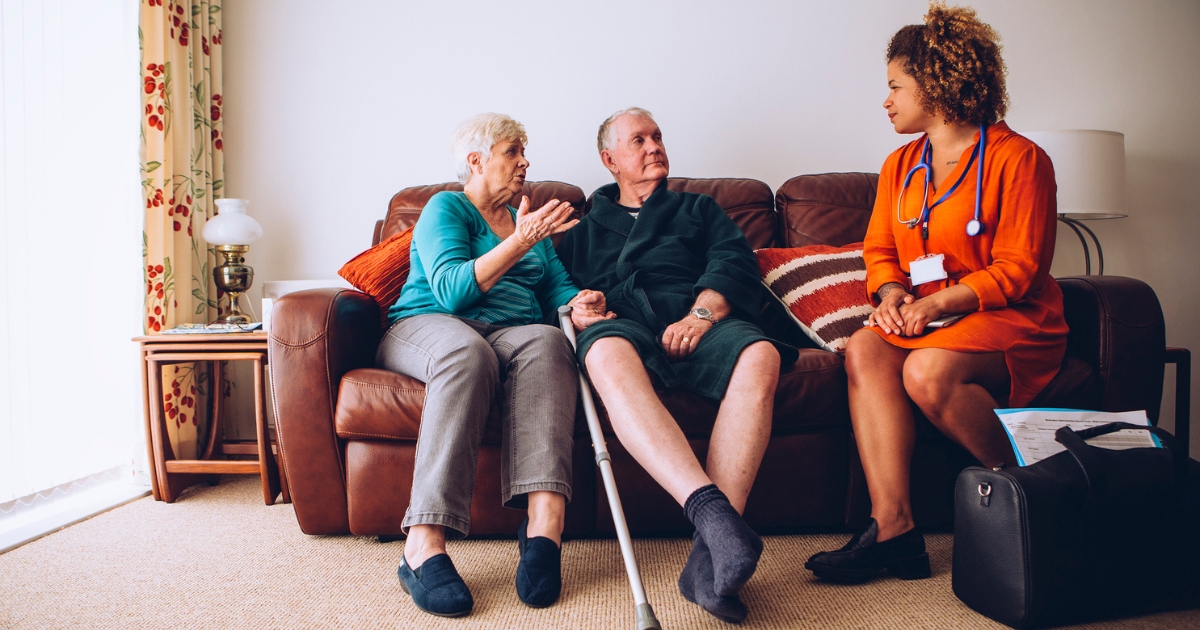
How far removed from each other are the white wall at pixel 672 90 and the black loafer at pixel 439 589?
1667 mm

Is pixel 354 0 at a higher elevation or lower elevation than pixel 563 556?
higher

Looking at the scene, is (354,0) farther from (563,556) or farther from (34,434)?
(563,556)

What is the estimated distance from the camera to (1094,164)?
216 centimetres

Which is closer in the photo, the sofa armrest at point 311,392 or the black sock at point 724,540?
the black sock at point 724,540

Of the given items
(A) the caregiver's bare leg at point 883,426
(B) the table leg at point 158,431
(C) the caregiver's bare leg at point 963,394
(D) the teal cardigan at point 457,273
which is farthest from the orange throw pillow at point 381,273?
(C) the caregiver's bare leg at point 963,394

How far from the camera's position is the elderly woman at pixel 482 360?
128 cm

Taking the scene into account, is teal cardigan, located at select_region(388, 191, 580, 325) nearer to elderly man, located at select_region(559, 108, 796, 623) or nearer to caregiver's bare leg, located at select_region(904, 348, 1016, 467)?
elderly man, located at select_region(559, 108, 796, 623)

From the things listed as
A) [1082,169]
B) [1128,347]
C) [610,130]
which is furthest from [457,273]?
[1082,169]

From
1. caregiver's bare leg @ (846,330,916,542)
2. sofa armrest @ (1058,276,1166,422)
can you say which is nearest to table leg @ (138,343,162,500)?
caregiver's bare leg @ (846,330,916,542)

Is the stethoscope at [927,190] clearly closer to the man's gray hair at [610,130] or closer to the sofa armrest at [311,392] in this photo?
the man's gray hair at [610,130]

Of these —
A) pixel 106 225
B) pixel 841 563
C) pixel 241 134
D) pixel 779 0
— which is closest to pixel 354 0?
pixel 241 134

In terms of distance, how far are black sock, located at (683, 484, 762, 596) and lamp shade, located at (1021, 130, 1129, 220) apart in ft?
5.85

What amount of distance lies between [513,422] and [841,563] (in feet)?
2.40

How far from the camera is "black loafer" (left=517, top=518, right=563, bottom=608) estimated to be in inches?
48.4
